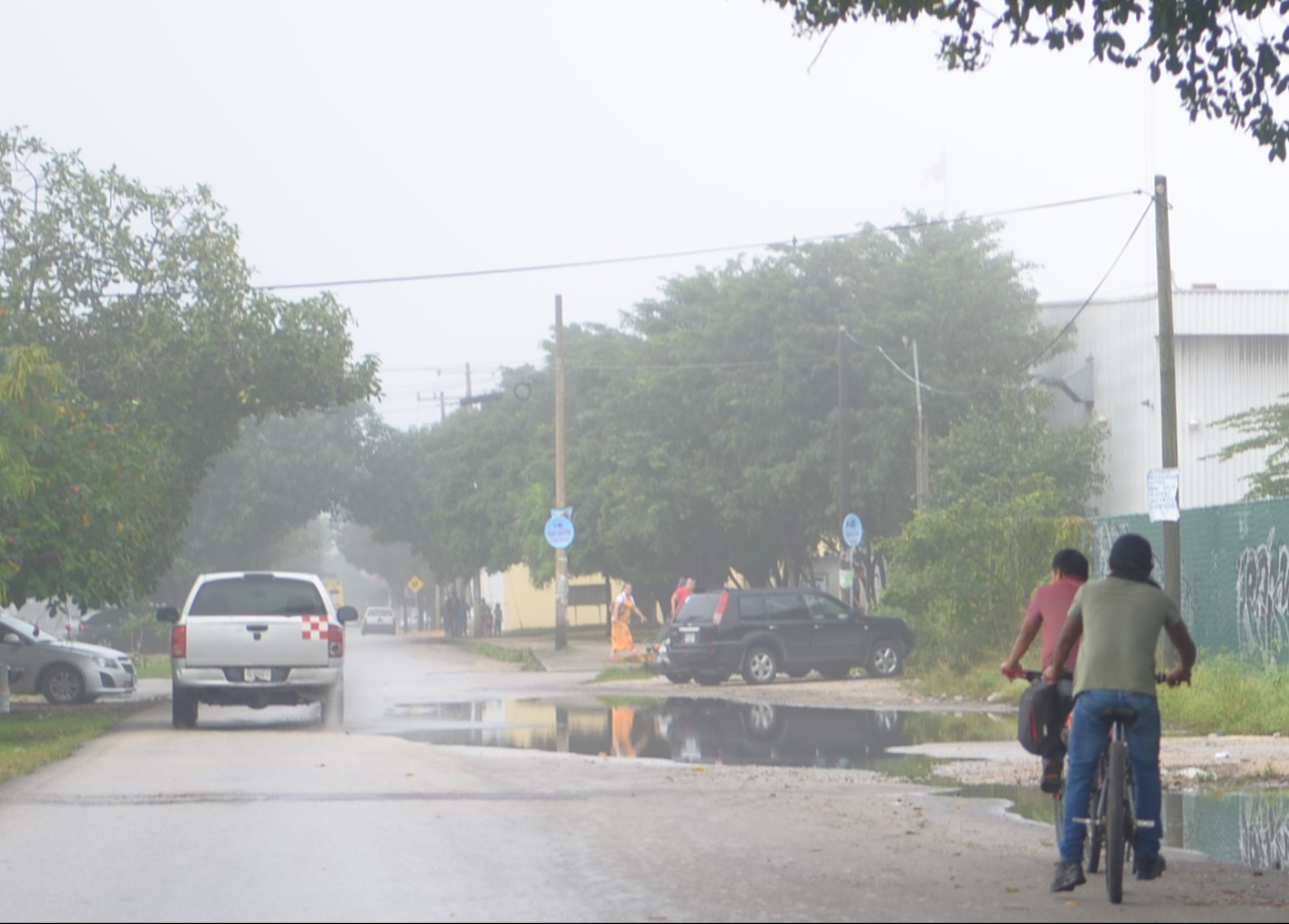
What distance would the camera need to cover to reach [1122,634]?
28.6 ft

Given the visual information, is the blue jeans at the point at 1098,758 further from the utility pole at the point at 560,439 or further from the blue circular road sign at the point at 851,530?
the utility pole at the point at 560,439

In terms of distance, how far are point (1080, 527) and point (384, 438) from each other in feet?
168

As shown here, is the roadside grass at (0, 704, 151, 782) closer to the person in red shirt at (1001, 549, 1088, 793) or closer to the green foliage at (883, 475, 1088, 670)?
the person in red shirt at (1001, 549, 1088, 793)

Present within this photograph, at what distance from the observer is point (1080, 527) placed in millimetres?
27062

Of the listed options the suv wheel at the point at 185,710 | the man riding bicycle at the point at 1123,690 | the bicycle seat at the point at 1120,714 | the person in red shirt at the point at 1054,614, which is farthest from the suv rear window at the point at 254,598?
the bicycle seat at the point at 1120,714

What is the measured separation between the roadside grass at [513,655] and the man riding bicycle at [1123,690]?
30291 mm

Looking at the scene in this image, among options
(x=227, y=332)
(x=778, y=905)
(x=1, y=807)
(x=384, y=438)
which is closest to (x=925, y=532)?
(x=227, y=332)

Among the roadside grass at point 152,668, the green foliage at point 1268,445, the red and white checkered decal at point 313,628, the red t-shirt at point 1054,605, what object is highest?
the green foliage at point 1268,445

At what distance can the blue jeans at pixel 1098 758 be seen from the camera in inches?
342

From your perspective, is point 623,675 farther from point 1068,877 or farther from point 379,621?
point 379,621

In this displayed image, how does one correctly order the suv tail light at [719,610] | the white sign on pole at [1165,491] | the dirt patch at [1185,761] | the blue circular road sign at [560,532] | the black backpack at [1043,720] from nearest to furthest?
the black backpack at [1043,720]
the dirt patch at [1185,761]
the white sign on pole at [1165,491]
the suv tail light at [719,610]
the blue circular road sign at [560,532]

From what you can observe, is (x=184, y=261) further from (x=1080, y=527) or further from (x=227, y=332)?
(x=1080, y=527)

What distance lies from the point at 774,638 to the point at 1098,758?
21.8 metres

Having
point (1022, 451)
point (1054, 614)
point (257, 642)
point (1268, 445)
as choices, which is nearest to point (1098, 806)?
point (1054, 614)
